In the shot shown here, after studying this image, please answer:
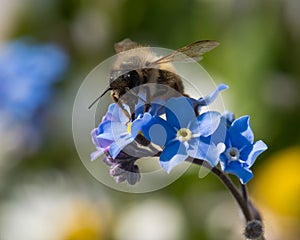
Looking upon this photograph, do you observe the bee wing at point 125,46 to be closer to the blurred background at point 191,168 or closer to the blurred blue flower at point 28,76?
the blurred background at point 191,168

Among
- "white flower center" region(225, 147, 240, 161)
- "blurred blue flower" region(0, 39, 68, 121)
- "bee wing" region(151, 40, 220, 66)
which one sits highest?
"bee wing" region(151, 40, 220, 66)

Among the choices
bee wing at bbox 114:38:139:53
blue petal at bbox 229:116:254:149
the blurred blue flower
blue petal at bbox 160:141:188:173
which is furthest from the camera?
the blurred blue flower

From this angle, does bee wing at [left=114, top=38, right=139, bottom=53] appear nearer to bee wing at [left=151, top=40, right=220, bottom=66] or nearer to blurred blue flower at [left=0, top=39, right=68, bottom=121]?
bee wing at [left=151, top=40, right=220, bottom=66]

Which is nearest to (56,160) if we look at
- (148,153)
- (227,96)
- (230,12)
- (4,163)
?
(4,163)

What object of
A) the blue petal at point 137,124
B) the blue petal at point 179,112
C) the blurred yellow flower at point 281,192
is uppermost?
the blue petal at point 137,124

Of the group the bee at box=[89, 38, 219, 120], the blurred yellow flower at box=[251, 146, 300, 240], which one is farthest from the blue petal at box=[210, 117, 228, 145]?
the blurred yellow flower at box=[251, 146, 300, 240]

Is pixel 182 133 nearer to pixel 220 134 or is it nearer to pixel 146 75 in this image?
pixel 220 134

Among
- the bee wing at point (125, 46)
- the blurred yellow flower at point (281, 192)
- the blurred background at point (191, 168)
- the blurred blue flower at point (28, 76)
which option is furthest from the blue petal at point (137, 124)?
the blurred blue flower at point (28, 76)
